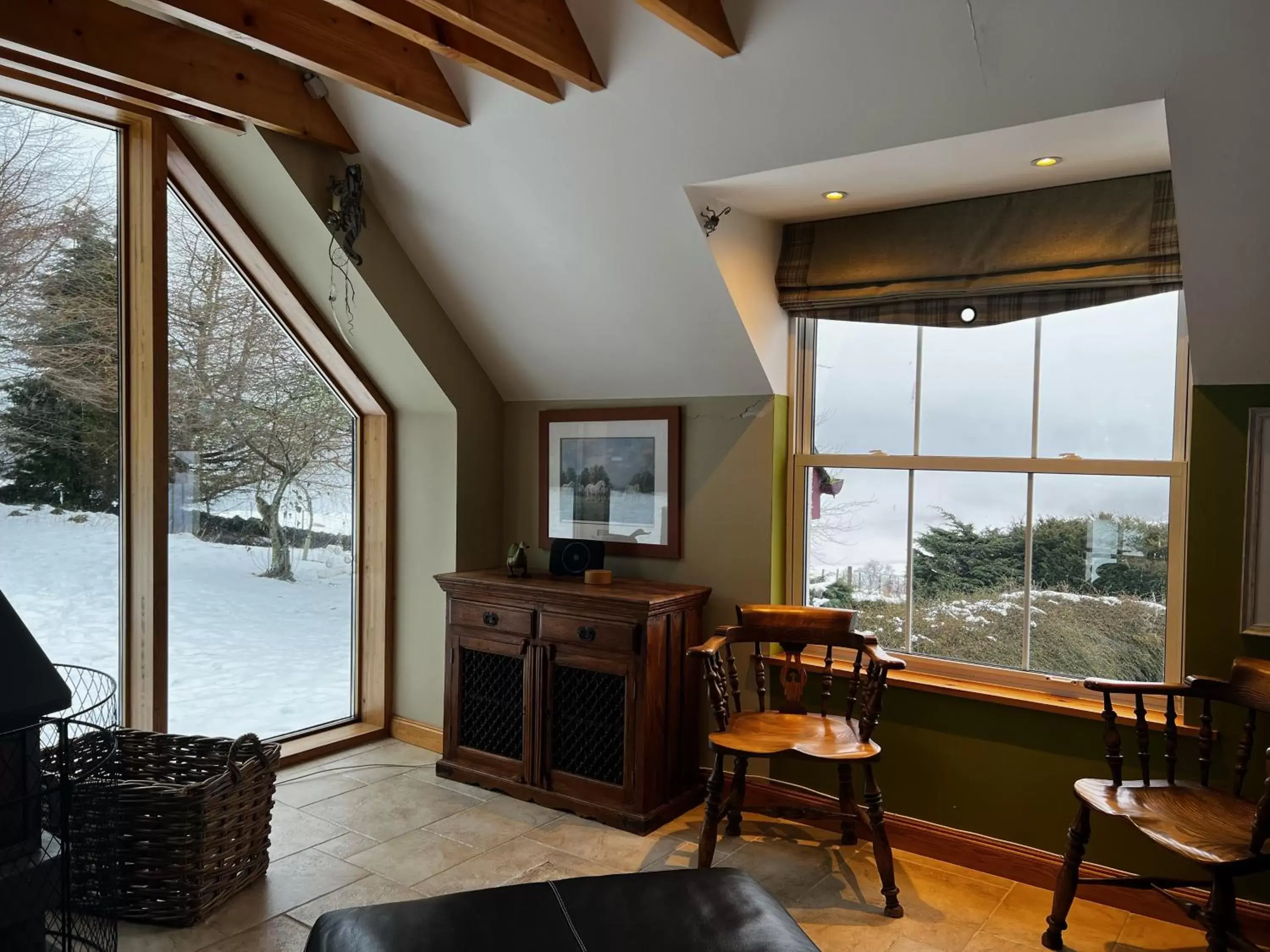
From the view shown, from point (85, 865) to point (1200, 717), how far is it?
3.04 metres

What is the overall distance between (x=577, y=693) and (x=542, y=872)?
26.5 inches

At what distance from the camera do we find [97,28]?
2.64m

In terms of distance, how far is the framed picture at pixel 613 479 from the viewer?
12.1 feet

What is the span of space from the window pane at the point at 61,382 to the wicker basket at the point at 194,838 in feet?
2.43

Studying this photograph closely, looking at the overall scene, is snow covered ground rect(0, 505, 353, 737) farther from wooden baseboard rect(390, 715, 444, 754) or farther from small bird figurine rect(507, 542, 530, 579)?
small bird figurine rect(507, 542, 530, 579)

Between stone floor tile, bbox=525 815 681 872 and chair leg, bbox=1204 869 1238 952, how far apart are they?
155 centimetres

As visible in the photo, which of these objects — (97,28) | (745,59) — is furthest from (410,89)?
(745,59)

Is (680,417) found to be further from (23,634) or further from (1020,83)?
(23,634)

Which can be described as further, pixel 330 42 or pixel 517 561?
pixel 517 561

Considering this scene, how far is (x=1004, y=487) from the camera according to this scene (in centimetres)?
311

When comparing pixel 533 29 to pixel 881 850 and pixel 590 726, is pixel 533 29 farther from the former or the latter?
pixel 881 850

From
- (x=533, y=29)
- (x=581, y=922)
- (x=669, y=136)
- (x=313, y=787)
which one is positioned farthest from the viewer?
(x=313, y=787)

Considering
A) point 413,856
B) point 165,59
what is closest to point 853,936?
point 413,856

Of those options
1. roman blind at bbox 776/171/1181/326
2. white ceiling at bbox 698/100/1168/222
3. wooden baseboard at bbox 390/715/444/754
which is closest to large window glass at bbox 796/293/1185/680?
roman blind at bbox 776/171/1181/326
